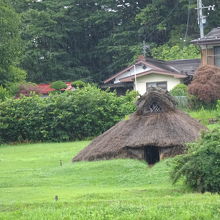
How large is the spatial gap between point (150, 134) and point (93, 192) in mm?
7701

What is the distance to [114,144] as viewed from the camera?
943 inches

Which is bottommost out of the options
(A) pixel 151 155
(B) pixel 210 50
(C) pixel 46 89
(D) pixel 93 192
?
(D) pixel 93 192

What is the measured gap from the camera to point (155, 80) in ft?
161

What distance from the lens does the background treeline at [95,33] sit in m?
62.2

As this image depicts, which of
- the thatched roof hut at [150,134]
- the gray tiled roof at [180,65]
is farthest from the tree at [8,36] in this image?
the thatched roof hut at [150,134]

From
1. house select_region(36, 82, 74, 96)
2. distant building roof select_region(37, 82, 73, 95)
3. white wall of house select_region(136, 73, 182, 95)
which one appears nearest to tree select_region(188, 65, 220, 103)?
white wall of house select_region(136, 73, 182, 95)

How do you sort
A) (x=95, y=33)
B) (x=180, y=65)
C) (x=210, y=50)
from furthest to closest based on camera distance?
1. (x=95, y=33)
2. (x=180, y=65)
3. (x=210, y=50)

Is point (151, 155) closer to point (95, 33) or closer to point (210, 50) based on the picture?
point (210, 50)

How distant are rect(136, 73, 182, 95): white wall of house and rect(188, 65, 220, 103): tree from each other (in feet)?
29.3

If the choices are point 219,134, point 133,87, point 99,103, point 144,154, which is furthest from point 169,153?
point 133,87

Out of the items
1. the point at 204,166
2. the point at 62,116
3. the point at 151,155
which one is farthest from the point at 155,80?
the point at 204,166

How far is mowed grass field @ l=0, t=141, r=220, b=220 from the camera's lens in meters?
12.1

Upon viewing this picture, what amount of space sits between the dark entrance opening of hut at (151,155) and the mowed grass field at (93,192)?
3.92ft

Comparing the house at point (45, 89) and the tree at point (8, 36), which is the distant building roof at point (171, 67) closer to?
the house at point (45, 89)
